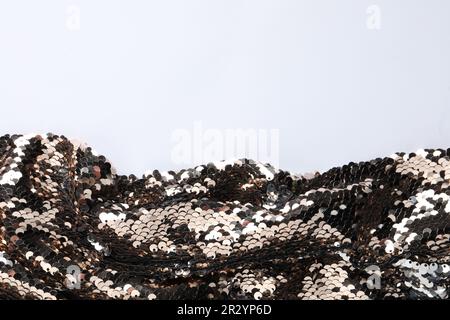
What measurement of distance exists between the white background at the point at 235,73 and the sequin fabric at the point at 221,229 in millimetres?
96

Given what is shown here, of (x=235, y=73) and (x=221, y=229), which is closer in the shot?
(x=221, y=229)

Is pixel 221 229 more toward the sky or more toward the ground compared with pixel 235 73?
more toward the ground

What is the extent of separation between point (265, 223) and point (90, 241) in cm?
31

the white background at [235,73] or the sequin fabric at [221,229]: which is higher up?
the white background at [235,73]

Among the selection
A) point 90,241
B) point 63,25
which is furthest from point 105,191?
point 63,25

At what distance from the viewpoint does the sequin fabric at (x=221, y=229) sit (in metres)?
1.42

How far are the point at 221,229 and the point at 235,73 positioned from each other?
0.33 metres

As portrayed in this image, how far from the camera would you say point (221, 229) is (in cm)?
148

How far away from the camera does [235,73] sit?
1651 mm

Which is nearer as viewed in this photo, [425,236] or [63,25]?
[425,236]

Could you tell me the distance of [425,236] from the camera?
4.76ft
